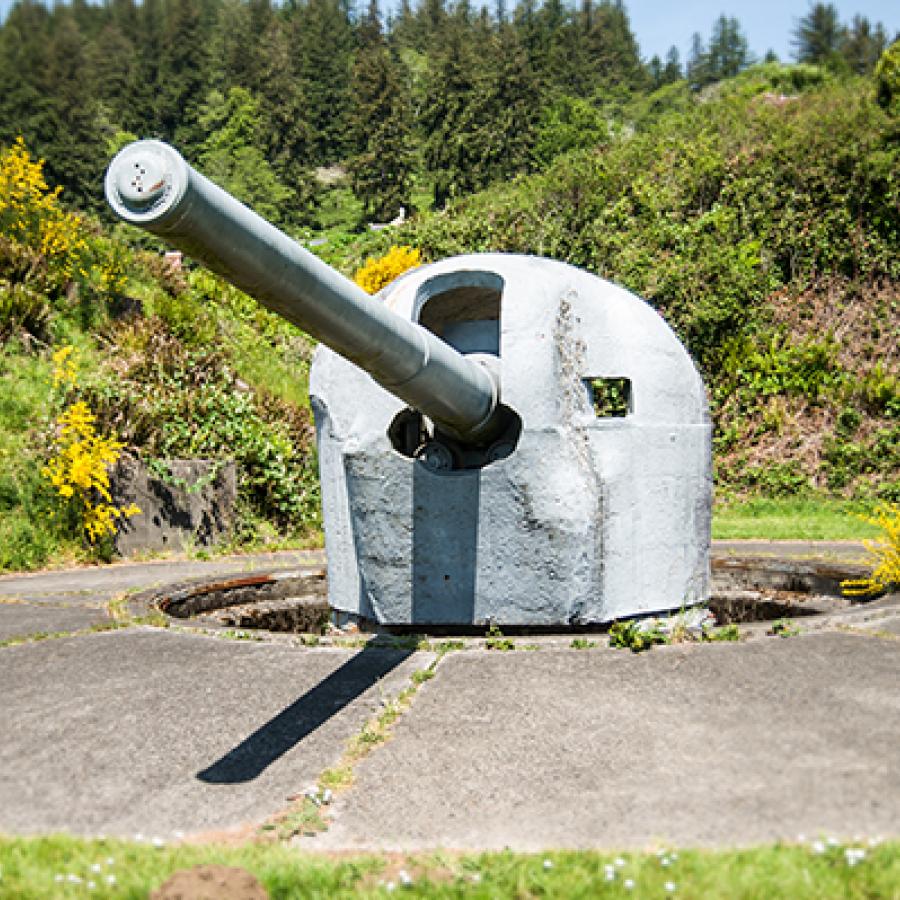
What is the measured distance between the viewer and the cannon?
4.84 meters

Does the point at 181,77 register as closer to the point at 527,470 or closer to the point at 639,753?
the point at 527,470

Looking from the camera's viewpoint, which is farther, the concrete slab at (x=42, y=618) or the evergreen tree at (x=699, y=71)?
the evergreen tree at (x=699, y=71)

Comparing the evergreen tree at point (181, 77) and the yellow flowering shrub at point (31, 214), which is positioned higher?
the evergreen tree at point (181, 77)

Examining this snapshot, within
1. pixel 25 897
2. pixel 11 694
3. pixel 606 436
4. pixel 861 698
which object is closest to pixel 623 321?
pixel 606 436

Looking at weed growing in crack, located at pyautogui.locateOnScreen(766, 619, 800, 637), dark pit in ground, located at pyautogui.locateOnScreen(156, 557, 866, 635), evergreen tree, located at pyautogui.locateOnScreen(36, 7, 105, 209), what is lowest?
dark pit in ground, located at pyautogui.locateOnScreen(156, 557, 866, 635)

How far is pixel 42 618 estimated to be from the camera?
18.1 ft

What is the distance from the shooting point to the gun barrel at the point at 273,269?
2725mm

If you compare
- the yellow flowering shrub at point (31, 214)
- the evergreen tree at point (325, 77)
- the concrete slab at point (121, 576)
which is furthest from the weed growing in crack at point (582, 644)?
the evergreen tree at point (325, 77)

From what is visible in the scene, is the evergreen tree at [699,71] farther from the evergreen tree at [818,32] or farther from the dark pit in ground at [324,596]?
the dark pit in ground at [324,596]

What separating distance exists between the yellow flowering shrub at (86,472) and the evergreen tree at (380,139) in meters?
42.0

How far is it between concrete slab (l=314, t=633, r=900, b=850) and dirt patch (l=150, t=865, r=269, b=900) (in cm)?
38

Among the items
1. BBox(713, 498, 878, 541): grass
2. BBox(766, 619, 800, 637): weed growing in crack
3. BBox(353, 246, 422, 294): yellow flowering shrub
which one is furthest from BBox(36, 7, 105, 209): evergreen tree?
BBox(766, 619, 800, 637): weed growing in crack

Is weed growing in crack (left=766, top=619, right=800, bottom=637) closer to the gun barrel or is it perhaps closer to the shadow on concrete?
the shadow on concrete

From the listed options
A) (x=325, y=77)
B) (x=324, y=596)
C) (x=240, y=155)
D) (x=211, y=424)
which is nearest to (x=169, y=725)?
(x=324, y=596)
